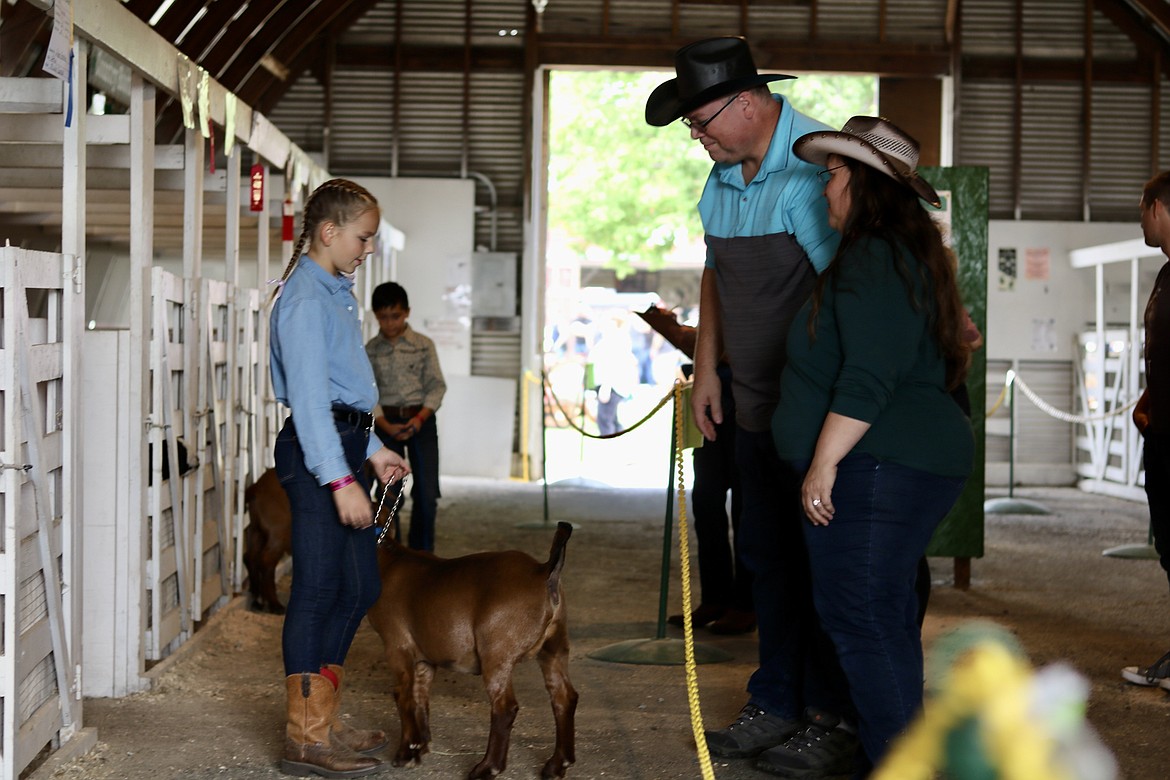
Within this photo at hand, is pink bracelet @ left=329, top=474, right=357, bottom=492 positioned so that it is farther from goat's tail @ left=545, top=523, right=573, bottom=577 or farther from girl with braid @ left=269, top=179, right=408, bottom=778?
goat's tail @ left=545, top=523, right=573, bottom=577

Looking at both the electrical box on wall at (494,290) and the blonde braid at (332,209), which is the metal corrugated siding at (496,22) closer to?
the electrical box on wall at (494,290)

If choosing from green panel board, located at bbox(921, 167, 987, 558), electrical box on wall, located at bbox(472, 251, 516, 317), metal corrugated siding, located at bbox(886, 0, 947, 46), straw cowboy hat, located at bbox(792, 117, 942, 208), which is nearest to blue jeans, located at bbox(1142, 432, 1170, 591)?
green panel board, located at bbox(921, 167, 987, 558)

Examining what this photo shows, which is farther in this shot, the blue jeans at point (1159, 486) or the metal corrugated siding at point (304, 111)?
the metal corrugated siding at point (304, 111)

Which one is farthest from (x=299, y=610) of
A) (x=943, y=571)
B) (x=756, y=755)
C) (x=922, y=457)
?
(x=943, y=571)

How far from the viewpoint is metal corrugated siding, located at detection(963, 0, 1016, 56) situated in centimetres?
1359

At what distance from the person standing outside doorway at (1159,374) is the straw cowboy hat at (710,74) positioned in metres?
1.71

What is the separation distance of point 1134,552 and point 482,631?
6144mm

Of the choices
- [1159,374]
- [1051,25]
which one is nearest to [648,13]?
[1051,25]

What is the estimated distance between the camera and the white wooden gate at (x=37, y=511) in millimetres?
3197

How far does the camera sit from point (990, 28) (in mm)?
13648

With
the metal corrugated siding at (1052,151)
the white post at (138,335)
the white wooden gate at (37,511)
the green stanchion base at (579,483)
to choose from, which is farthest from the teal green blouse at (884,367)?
the metal corrugated siding at (1052,151)

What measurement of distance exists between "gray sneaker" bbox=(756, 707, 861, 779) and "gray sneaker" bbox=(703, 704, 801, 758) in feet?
0.31

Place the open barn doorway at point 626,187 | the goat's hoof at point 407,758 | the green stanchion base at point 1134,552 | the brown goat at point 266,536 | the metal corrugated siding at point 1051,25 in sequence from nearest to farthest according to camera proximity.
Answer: the goat's hoof at point 407,758
the brown goat at point 266,536
the green stanchion base at point 1134,552
the metal corrugated siding at point 1051,25
the open barn doorway at point 626,187

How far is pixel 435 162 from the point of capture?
13.5 metres
